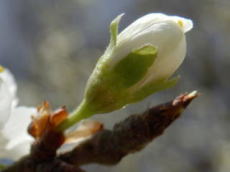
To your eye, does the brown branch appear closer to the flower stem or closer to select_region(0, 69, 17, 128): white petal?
the flower stem

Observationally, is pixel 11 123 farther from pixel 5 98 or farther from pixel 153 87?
pixel 153 87

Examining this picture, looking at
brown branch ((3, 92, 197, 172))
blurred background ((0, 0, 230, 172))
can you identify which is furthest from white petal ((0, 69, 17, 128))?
blurred background ((0, 0, 230, 172))

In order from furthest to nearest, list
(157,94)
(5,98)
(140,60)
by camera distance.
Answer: (157,94) < (5,98) < (140,60)

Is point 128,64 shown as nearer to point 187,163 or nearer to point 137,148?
point 137,148

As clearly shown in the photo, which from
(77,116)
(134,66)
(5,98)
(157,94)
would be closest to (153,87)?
(134,66)

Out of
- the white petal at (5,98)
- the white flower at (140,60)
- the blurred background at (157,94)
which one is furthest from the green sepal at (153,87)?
the blurred background at (157,94)
